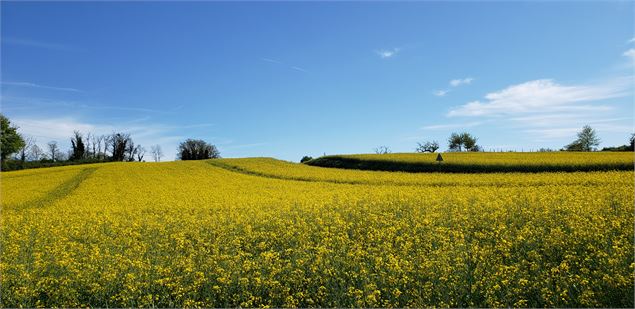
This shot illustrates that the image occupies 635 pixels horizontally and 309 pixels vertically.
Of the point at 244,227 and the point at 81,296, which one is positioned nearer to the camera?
the point at 81,296

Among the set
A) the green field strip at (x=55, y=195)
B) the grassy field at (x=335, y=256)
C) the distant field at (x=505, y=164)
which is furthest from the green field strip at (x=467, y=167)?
the green field strip at (x=55, y=195)

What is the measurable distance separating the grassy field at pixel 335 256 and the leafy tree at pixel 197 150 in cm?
6734

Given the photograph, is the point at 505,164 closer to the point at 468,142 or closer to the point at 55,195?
the point at 55,195

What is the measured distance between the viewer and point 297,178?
108ft

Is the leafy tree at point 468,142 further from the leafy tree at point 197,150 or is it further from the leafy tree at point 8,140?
the leafy tree at point 8,140

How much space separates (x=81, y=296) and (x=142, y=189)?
18149mm

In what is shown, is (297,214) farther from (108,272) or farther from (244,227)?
(108,272)

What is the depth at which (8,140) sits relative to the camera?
66.4 metres

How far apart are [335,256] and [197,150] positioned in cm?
8533

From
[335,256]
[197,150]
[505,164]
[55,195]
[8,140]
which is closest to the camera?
[335,256]

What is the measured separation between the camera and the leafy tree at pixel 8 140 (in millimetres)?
A: 64694

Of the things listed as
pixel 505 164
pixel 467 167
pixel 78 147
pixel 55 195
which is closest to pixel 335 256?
pixel 55 195

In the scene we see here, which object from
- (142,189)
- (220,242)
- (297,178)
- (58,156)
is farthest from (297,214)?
(58,156)

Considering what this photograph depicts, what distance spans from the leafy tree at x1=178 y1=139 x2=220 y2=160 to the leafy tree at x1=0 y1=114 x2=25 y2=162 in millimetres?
27923
